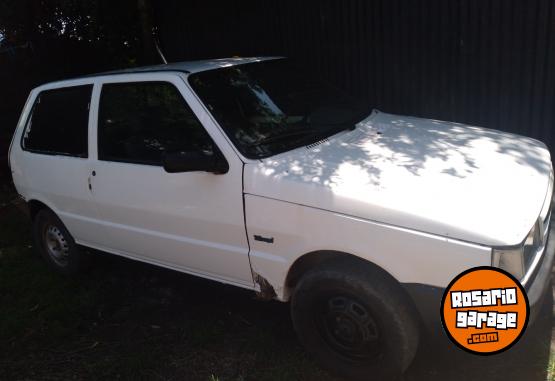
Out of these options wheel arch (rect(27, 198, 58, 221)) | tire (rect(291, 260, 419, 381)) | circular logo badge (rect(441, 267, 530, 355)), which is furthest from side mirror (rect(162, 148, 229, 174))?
wheel arch (rect(27, 198, 58, 221))

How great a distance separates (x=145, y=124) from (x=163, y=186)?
0.53 m

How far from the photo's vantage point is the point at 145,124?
13.0 feet

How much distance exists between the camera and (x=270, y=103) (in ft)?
12.7

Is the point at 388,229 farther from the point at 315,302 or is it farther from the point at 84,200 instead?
the point at 84,200

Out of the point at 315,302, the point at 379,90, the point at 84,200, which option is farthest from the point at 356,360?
the point at 379,90

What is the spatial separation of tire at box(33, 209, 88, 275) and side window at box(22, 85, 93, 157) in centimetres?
65

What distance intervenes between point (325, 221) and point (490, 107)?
379 cm

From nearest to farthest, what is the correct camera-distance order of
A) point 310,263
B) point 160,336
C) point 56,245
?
1. point 310,263
2. point 160,336
3. point 56,245

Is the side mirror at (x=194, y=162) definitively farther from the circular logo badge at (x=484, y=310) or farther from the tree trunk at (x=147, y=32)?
the tree trunk at (x=147, y=32)

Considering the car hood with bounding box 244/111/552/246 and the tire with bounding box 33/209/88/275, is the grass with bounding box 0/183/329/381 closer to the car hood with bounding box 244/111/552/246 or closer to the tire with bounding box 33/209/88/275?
the tire with bounding box 33/209/88/275

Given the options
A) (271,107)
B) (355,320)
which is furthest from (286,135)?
(355,320)

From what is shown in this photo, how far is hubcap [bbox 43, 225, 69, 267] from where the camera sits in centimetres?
499

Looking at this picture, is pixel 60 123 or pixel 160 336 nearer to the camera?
pixel 160 336

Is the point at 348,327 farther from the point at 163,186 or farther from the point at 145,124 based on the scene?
the point at 145,124
